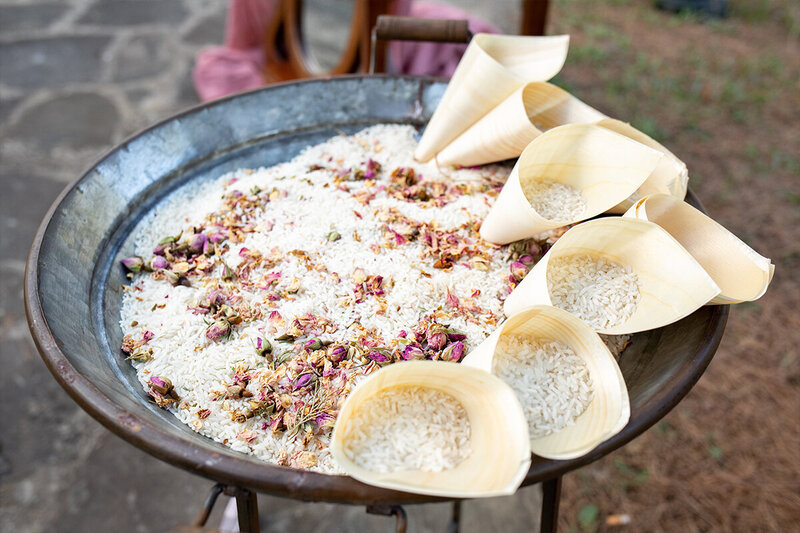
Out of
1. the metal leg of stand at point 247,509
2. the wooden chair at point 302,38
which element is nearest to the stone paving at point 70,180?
the wooden chair at point 302,38

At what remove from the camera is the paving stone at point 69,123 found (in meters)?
3.00

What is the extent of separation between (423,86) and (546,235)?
19.6 inches

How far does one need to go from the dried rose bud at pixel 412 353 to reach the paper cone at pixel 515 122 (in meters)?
0.48

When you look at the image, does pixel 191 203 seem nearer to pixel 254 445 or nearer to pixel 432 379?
pixel 254 445

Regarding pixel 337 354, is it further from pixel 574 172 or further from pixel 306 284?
pixel 574 172

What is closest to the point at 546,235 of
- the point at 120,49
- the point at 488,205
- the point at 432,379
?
the point at 488,205

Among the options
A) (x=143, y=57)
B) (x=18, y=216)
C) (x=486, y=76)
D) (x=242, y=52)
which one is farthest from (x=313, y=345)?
(x=143, y=57)

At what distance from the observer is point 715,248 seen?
92 cm

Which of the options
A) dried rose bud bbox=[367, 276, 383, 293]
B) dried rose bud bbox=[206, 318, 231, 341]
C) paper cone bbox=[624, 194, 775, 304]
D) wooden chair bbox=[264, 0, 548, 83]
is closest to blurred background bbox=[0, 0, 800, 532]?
wooden chair bbox=[264, 0, 548, 83]

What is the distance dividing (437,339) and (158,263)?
1.73 ft

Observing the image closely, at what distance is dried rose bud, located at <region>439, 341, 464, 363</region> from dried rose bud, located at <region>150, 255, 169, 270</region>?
536mm

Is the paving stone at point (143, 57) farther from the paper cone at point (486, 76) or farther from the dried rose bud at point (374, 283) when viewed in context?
the dried rose bud at point (374, 283)

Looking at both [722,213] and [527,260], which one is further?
[722,213]

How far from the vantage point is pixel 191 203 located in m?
1.22
